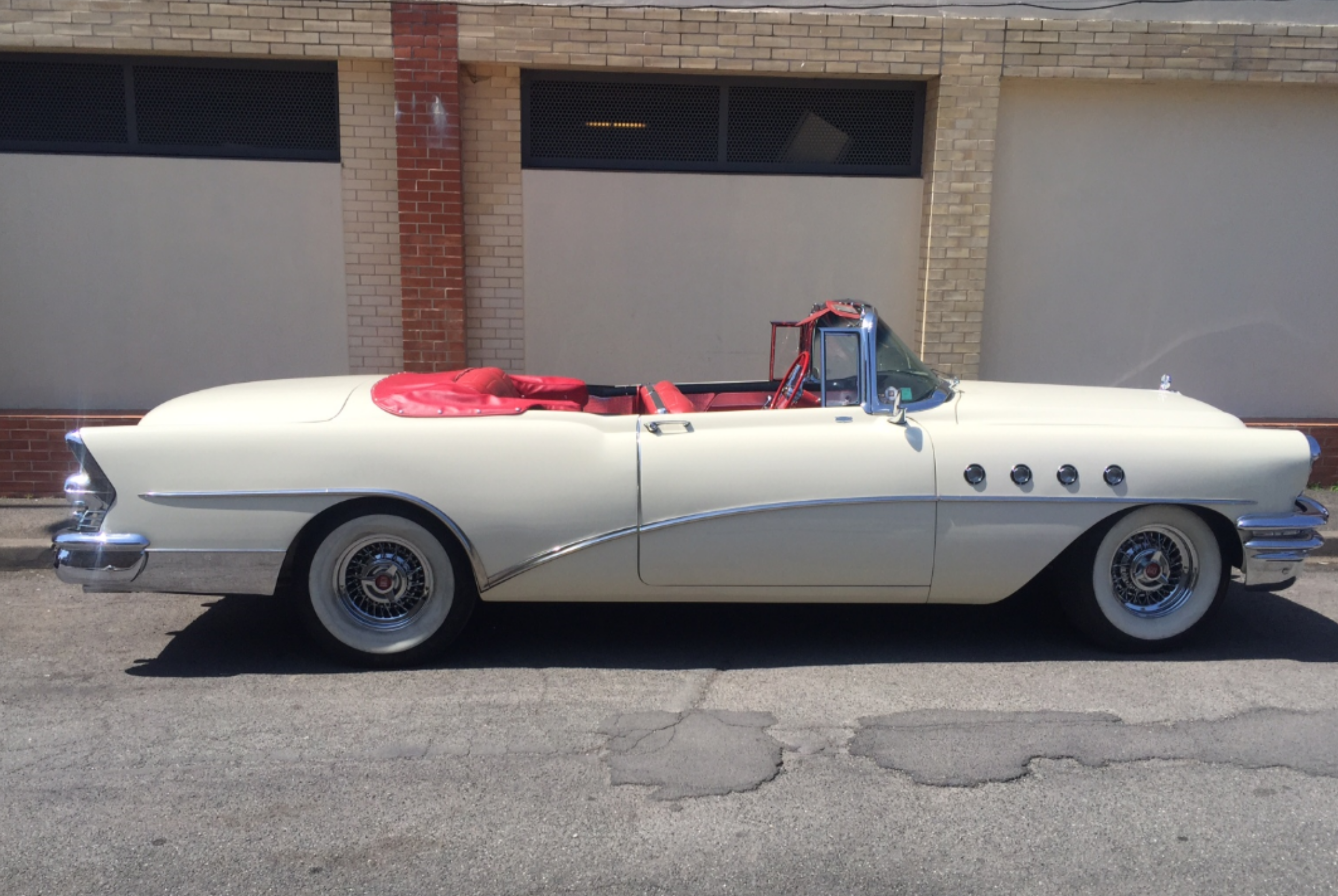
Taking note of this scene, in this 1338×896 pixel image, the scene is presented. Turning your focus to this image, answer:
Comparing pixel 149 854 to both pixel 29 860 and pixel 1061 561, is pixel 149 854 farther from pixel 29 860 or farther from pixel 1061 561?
pixel 1061 561

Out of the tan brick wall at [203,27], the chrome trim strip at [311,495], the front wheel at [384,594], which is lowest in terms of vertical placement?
the front wheel at [384,594]

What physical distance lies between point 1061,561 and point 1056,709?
78 cm

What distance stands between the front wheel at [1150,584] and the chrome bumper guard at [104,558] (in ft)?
12.7

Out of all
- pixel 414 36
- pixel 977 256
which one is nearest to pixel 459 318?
pixel 414 36

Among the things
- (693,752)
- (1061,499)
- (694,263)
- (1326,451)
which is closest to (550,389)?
(693,752)

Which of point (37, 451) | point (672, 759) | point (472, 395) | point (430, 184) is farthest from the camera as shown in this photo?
point (430, 184)

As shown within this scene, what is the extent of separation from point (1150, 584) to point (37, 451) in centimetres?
671

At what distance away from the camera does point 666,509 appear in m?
4.54

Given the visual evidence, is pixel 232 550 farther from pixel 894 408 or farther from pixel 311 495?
pixel 894 408

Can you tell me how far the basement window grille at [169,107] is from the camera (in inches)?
297

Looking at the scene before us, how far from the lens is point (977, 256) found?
26.4 ft

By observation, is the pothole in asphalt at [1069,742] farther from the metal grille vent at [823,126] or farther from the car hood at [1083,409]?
the metal grille vent at [823,126]

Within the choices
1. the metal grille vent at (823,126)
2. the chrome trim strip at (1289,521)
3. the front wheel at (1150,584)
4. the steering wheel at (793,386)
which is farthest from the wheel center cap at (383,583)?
the metal grille vent at (823,126)

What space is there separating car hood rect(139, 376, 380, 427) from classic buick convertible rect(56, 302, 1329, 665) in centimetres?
2
